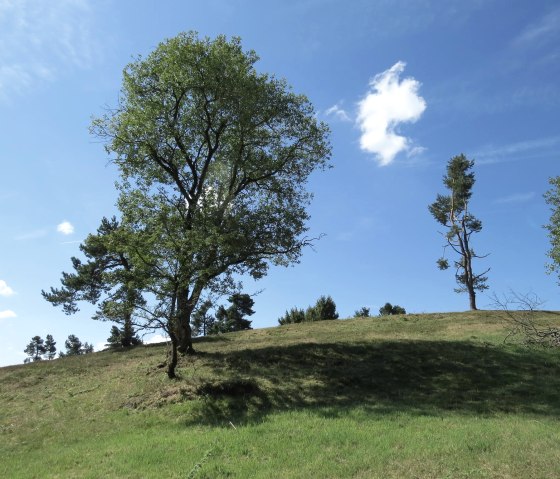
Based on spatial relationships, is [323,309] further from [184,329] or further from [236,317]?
[184,329]

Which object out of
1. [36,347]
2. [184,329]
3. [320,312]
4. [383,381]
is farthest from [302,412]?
[36,347]

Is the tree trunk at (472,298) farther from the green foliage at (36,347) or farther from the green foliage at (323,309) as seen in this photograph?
the green foliage at (36,347)

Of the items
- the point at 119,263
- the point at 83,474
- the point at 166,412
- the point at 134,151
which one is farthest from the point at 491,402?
the point at 119,263

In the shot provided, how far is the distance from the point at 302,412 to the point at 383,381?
5696 mm

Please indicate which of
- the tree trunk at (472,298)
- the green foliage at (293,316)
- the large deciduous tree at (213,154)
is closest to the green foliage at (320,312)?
the green foliage at (293,316)

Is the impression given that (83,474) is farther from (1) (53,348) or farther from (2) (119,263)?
(1) (53,348)

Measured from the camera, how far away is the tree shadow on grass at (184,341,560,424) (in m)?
16.6

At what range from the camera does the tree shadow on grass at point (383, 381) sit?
54.6 ft

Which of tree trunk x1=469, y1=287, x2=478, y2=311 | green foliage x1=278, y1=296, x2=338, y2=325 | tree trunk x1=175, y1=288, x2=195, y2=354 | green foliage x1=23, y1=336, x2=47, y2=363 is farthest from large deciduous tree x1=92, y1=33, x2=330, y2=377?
green foliage x1=23, y1=336, x2=47, y2=363

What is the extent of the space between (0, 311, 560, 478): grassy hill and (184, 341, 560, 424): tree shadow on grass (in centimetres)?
8

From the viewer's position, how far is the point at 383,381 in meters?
20.1

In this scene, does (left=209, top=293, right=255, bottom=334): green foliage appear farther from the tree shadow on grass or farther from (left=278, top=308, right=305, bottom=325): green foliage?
the tree shadow on grass

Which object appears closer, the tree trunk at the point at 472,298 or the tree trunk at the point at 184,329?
the tree trunk at the point at 184,329

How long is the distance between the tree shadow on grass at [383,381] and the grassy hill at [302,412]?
8cm
